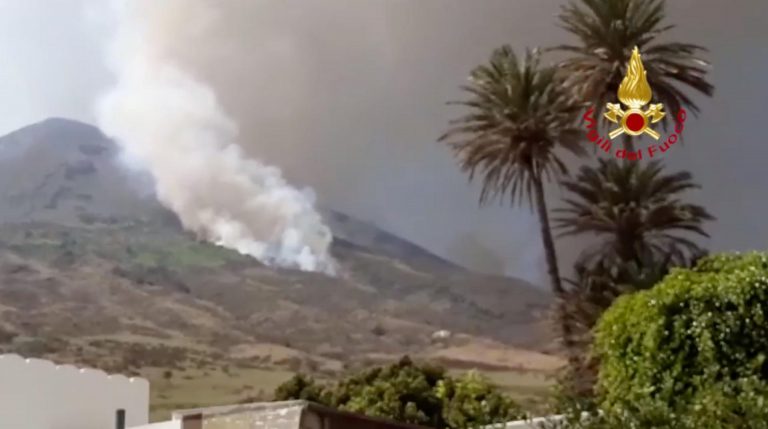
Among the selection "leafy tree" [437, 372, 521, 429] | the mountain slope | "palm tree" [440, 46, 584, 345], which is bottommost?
"leafy tree" [437, 372, 521, 429]

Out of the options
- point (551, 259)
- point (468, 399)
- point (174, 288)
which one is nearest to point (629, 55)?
point (551, 259)

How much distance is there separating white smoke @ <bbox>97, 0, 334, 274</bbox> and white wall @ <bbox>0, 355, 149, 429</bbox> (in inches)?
90.6

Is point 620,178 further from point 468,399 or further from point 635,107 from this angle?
point 468,399

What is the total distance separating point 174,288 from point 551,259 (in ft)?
12.3

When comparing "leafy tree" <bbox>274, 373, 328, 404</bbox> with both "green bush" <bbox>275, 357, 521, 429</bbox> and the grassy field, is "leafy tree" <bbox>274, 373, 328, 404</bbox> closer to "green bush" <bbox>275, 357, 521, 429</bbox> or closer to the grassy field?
"green bush" <bbox>275, 357, 521, 429</bbox>

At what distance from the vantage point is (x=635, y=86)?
11.4 m

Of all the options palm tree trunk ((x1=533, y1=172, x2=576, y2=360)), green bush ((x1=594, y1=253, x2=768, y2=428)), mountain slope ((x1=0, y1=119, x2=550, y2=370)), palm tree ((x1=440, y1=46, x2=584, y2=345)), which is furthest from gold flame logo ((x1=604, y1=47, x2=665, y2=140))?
green bush ((x1=594, y1=253, x2=768, y2=428))

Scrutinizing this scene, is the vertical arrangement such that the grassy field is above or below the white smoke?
below

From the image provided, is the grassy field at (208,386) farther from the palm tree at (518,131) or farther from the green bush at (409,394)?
the palm tree at (518,131)

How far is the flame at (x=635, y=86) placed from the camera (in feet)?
37.1

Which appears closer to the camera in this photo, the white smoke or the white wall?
the white wall

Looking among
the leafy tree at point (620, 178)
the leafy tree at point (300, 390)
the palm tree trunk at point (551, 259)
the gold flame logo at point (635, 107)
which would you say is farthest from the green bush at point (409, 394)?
the gold flame logo at point (635, 107)

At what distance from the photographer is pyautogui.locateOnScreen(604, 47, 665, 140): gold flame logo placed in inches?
447

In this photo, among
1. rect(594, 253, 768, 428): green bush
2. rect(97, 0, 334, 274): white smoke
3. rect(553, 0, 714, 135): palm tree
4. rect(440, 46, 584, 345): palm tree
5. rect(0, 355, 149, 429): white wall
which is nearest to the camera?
rect(594, 253, 768, 428): green bush
